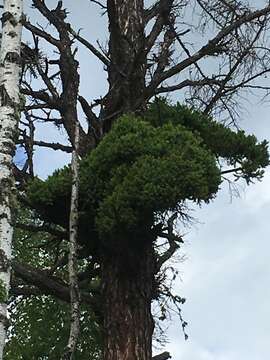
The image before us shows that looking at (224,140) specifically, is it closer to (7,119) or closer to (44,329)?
(7,119)

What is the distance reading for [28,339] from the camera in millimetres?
12328

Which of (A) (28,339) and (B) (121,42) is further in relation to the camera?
(A) (28,339)

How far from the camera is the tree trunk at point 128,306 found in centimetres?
733

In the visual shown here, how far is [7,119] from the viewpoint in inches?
201

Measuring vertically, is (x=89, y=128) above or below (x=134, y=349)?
above

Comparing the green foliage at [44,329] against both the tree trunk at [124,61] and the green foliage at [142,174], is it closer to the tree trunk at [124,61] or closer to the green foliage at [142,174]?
the tree trunk at [124,61]

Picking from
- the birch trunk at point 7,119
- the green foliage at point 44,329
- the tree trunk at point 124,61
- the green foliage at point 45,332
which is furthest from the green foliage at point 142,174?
the green foliage at point 45,332

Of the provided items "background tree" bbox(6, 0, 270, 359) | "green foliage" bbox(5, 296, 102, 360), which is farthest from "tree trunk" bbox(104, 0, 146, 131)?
"green foliage" bbox(5, 296, 102, 360)

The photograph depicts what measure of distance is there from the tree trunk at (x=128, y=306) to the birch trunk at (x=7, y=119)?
2748mm

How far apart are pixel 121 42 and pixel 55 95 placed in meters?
0.94

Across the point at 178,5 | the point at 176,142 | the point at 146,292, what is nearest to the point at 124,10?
the point at 178,5

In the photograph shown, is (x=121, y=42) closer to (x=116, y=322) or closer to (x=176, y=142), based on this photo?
(x=176, y=142)

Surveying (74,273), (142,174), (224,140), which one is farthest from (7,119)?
(224,140)

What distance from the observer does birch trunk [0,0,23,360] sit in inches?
184
